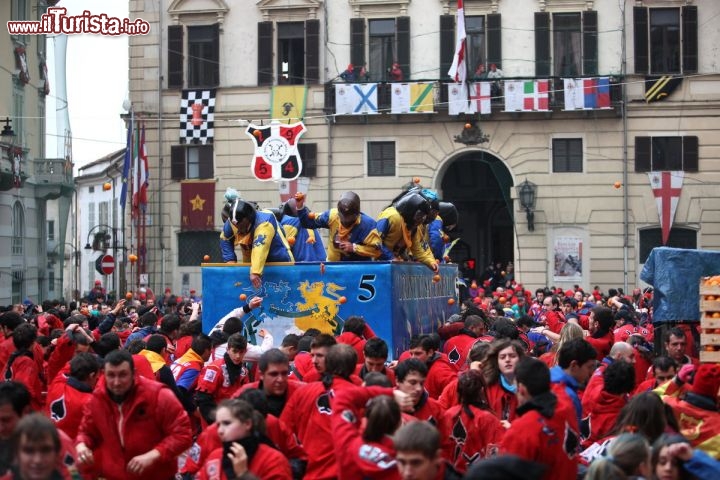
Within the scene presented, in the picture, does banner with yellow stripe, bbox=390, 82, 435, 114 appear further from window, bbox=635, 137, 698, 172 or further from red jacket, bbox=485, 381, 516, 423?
red jacket, bbox=485, 381, 516, 423

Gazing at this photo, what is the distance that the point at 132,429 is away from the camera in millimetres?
8078

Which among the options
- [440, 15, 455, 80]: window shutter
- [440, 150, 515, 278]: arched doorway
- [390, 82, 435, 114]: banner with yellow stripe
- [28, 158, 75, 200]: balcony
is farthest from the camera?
[440, 150, 515, 278]: arched doorway

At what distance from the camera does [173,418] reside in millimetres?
8133

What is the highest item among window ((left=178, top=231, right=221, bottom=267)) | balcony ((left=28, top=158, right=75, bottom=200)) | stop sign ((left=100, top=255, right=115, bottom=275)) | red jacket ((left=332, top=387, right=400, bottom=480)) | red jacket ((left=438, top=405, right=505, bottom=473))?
balcony ((left=28, top=158, right=75, bottom=200))

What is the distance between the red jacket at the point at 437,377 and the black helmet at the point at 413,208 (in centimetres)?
450

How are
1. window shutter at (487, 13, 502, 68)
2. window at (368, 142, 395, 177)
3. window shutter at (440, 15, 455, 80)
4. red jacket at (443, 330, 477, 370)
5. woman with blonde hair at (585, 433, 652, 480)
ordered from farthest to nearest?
window at (368, 142, 395, 177), window shutter at (440, 15, 455, 80), window shutter at (487, 13, 502, 68), red jacket at (443, 330, 477, 370), woman with blonde hair at (585, 433, 652, 480)

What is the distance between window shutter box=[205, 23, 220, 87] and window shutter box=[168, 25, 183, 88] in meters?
0.81

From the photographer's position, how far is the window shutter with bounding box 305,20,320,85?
36312 mm

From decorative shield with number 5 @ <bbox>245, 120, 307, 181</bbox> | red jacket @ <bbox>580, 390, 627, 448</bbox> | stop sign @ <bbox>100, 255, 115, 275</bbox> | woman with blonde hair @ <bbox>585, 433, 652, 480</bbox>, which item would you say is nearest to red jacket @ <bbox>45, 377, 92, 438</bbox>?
red jacket @ <bbox>580, 390, 627, 448</bbox>

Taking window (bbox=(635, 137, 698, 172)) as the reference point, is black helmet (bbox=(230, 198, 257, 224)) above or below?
below

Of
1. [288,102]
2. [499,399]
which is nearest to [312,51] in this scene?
[288,102]

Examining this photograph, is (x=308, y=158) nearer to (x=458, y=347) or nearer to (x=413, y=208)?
(x=413, y=208)

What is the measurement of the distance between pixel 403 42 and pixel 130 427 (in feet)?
94.9

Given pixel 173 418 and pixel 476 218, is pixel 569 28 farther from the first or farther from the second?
pixel 173 418
